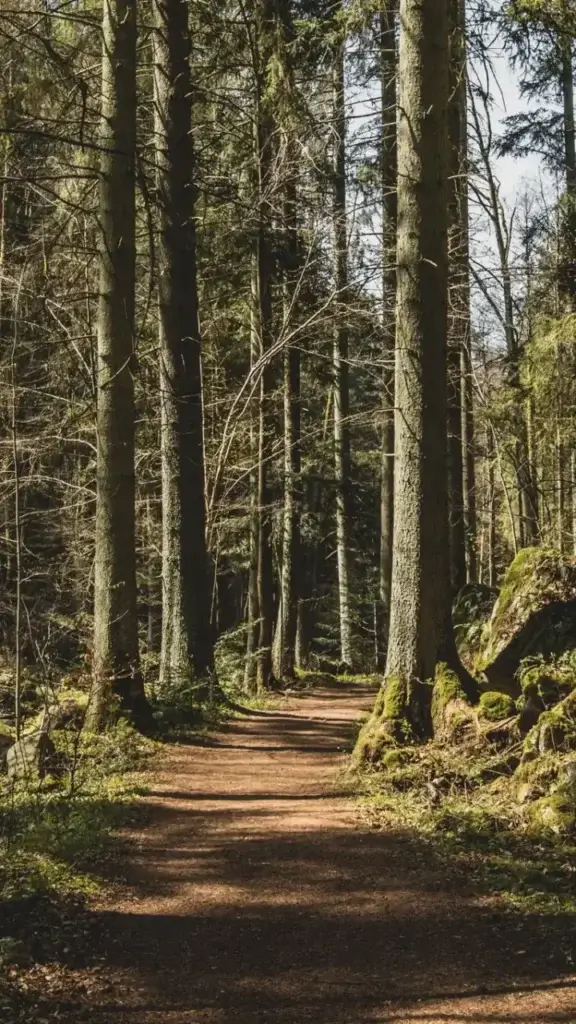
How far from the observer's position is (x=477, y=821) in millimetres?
6336

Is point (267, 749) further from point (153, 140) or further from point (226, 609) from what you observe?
point (226, 609)

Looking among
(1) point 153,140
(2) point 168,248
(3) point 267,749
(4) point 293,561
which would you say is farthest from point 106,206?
(4) point 293,561

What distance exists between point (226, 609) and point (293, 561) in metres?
16.1

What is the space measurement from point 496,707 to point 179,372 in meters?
6.71

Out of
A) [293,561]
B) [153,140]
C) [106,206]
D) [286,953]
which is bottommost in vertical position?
[286,953]

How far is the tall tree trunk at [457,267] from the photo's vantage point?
10.8m

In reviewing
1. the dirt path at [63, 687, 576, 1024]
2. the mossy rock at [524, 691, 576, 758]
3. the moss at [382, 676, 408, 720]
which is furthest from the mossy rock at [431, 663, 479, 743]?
the dirt path at [63, 687, 576, 1024]

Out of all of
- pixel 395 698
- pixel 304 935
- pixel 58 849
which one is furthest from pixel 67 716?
pixel 304 935

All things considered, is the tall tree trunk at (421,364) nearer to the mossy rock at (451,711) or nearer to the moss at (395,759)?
the mossy rock at (451,711)

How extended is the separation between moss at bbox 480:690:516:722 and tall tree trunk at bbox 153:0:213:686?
5243 mm

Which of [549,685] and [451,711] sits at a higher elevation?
[549,685]

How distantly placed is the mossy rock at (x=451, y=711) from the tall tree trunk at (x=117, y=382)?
11.1 ft

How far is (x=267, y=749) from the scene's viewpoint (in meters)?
10.3

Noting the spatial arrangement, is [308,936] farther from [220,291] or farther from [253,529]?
[220,291]
